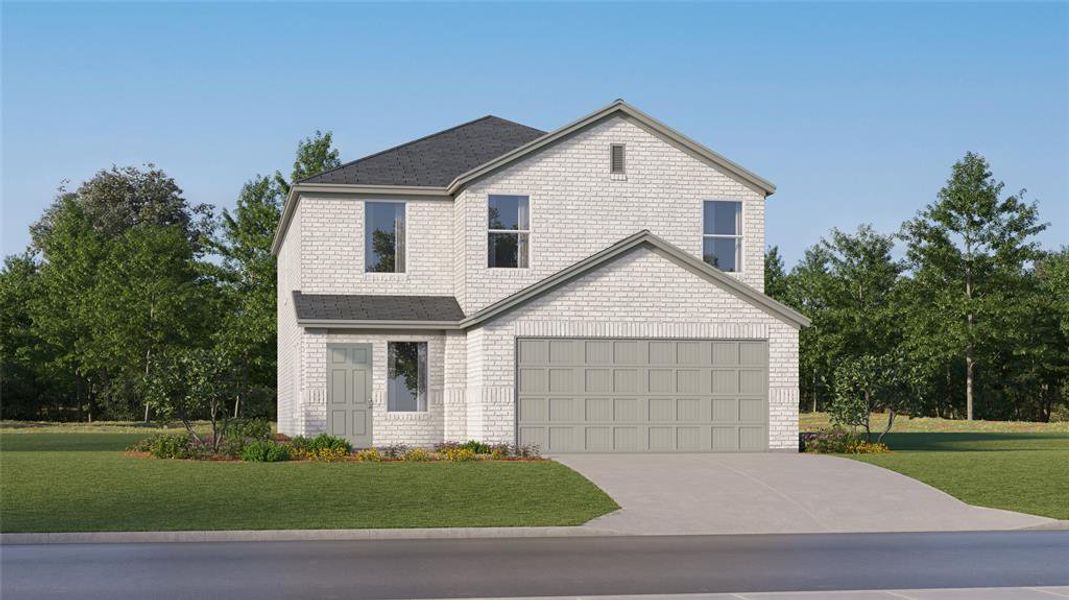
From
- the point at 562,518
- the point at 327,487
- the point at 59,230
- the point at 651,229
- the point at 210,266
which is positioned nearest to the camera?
the point at 562,518

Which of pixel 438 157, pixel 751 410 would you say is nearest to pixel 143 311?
pixel 438 157

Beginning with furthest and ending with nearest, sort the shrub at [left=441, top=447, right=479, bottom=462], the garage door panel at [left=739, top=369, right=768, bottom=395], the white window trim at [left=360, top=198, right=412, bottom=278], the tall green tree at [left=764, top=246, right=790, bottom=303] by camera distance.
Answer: the tall green tree at [left=764, top=246, right=790, bottom=303], the white window trim at [left=360, top=198, right=412, bottom=278], the garage door panel at [left=739, top=369, right=768, bottom=395], the shrub at [left=441, top=447, right=479, bottom=462]

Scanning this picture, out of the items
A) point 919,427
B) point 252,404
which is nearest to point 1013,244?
point 919,427

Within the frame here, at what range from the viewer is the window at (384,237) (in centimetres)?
3578

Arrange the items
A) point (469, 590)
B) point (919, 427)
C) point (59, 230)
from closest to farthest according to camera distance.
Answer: point (469, 590) → point (919, 427) → point (59, 230)

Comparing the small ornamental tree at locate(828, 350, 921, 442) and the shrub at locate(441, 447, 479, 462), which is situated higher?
the small ornamental tree at locate(828, 350, 921, 442)

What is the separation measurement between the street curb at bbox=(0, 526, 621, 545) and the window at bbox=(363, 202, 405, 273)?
55.7 ft

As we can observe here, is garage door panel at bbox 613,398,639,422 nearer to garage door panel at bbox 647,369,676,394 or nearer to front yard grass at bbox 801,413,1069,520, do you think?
garage door panel at bbox 647,369,676,394

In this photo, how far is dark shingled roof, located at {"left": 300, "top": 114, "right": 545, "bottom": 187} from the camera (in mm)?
36031

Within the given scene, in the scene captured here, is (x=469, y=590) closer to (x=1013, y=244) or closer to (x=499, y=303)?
(x=499, y=303)

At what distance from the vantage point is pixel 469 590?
13.8 metres

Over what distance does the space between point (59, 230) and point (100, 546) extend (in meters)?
57.0

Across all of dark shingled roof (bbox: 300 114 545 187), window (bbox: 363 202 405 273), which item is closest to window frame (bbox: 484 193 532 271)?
dark shingled roof (bbox: 300 114 545 187)

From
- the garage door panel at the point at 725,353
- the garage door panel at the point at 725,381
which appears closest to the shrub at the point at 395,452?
the garage door panel at the point at 725,381
